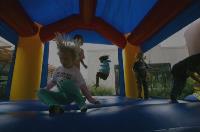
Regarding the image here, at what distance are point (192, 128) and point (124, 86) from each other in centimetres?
484

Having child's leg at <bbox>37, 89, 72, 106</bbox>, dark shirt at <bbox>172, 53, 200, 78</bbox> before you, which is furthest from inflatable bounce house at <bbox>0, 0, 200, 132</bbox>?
dark shirt at <bbox>172, 53, 200, 78</bbox>

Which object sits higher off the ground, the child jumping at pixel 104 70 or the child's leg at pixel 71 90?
the child jumping at pixel 104 70

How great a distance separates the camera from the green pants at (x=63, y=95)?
74.5 inches

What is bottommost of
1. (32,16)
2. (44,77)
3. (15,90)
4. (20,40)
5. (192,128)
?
(192,128)

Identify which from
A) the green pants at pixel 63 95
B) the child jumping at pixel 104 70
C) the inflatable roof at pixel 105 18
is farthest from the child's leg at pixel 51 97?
the child jumping at pixel 104 70

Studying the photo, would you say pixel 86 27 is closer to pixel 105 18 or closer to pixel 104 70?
pixel 105 18

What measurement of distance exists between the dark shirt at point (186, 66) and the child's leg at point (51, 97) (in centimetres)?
116

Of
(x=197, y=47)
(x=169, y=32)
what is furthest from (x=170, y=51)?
(x=197, y=47)

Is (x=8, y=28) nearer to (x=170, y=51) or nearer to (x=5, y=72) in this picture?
(x=5, y=72)

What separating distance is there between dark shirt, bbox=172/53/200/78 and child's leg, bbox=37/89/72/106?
1160 millimetres

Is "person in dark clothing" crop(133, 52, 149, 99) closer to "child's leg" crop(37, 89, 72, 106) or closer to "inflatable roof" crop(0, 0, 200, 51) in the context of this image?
"inflatable roof" crop(0, 0, 200, 51)

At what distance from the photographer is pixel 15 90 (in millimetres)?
4484

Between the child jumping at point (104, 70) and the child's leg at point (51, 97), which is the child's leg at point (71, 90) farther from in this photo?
the child jumping at point (104, 70)

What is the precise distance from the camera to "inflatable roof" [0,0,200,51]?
11.8ft
